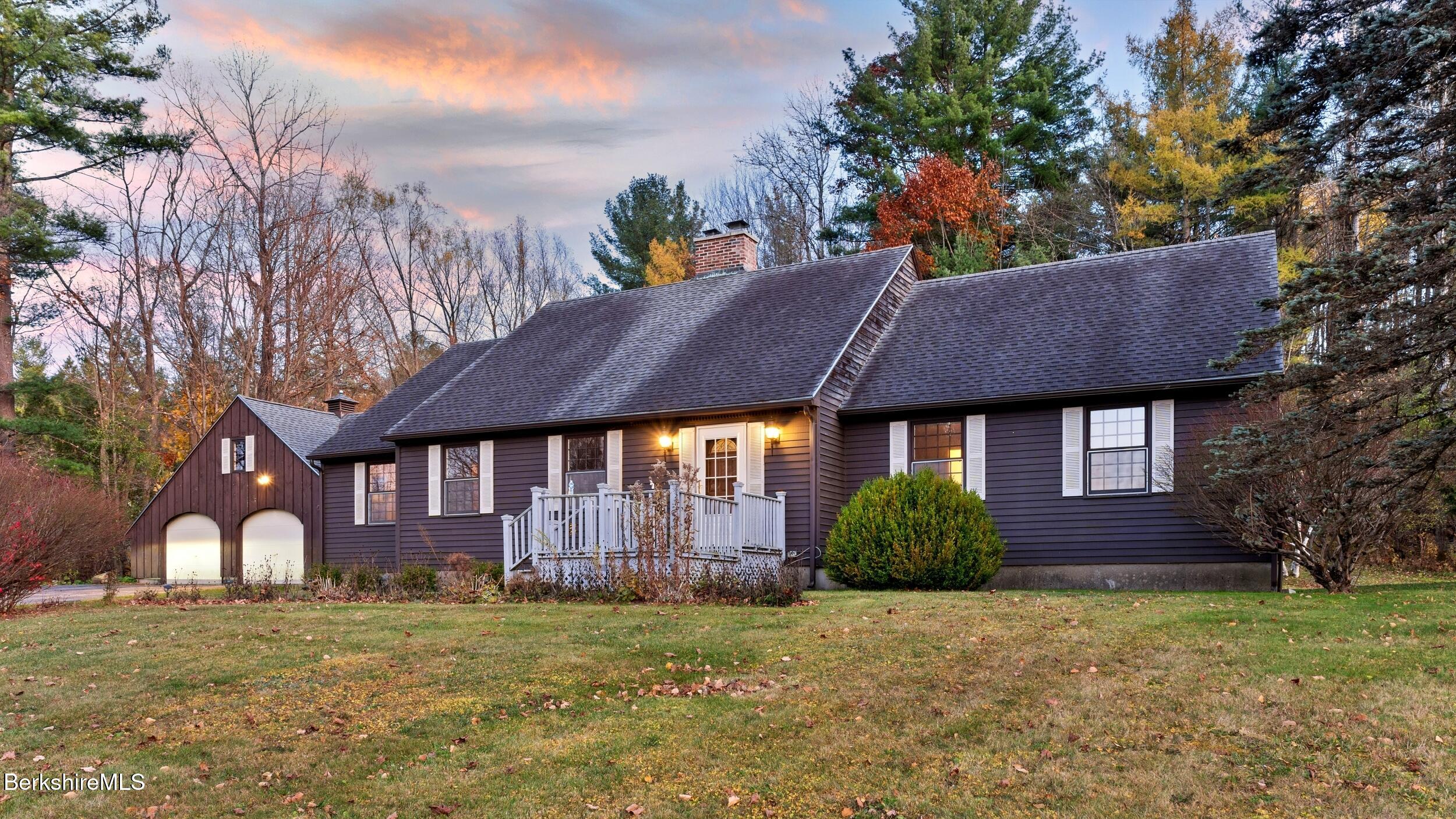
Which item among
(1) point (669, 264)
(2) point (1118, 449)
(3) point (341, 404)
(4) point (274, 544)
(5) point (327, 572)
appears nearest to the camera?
(2) point (1118, 449)

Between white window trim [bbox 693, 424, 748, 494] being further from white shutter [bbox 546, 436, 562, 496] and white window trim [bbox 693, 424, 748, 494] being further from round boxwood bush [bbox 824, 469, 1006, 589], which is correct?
white shutter [bbox 546, 436, 562, 496]

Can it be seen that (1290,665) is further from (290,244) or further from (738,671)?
(290,244)

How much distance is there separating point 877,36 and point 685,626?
26.6m

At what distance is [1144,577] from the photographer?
14234 mm

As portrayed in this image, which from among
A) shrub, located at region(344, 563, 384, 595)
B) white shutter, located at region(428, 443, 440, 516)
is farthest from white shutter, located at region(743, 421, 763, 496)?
white shutter, located at region(428, 443, 440, 516)

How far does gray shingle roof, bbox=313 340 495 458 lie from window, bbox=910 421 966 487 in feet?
33.7

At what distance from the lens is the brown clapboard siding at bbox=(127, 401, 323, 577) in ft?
77.3

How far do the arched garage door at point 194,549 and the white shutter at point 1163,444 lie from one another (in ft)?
69.3

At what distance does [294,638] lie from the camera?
945 cm

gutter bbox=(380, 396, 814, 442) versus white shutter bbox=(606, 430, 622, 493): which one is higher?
gutter bbox=(380, 396, 814, 442)

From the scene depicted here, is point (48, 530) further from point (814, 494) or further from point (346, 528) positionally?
point (814, 494)

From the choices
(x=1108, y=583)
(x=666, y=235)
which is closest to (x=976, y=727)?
(x=1108, y=583)

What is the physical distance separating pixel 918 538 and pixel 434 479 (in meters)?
9.82

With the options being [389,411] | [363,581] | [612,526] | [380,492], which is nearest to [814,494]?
[612,526]
